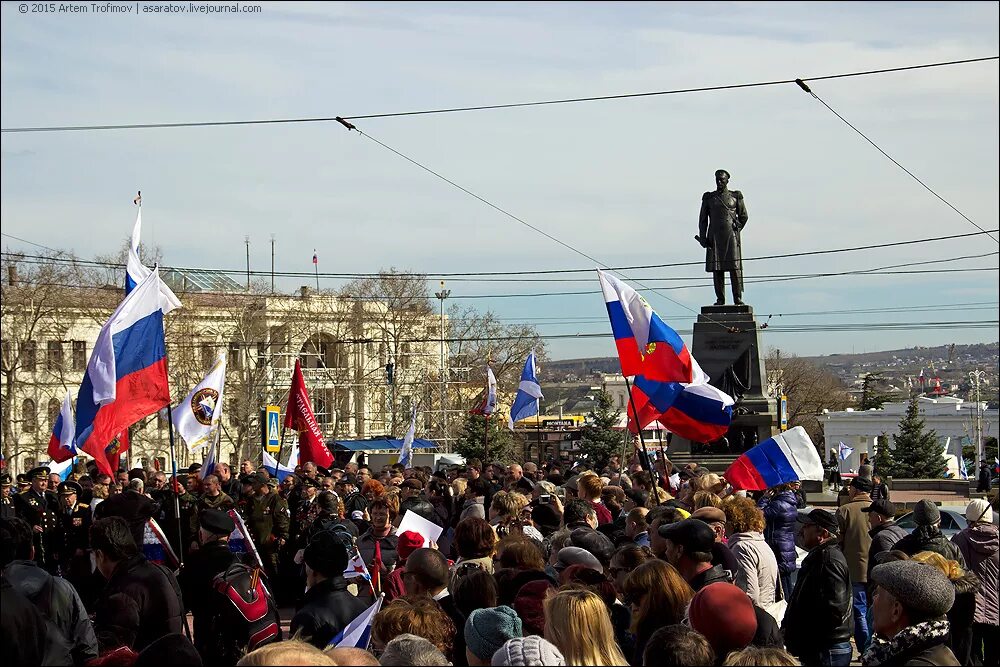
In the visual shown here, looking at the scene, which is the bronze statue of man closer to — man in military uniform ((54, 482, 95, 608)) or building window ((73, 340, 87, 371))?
man in military uniform ((54, 482, 95, 608))

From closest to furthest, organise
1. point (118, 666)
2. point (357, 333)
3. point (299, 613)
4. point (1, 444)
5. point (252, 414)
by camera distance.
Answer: point (118, 666), point (299, 613), point (1, 444), point (252, 414), point (357, 333)

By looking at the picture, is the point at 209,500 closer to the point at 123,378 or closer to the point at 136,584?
the point at 123,378

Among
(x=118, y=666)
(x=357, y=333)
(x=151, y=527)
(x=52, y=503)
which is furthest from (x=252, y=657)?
(x=357, y=333)

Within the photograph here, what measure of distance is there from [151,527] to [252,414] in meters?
51.4

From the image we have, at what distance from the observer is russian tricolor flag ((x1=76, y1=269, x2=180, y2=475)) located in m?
10.9

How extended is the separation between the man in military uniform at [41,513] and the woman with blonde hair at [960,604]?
32.1 feet

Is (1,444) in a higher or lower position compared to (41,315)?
lower

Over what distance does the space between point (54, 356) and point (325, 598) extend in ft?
162

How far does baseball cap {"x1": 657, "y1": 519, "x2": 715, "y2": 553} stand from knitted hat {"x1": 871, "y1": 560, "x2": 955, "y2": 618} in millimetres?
1482

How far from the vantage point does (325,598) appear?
6508mm

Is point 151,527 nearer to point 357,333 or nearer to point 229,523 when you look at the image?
point 229,523

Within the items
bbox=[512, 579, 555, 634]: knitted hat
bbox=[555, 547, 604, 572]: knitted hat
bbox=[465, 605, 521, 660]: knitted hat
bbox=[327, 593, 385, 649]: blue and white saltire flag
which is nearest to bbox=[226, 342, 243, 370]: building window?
bbox=[555, 547, 604, 572]: knitted hat

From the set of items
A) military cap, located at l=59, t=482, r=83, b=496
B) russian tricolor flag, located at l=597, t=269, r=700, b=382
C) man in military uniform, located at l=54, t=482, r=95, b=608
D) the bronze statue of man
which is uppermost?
the bronze statue of man

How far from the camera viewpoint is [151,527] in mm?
8531
